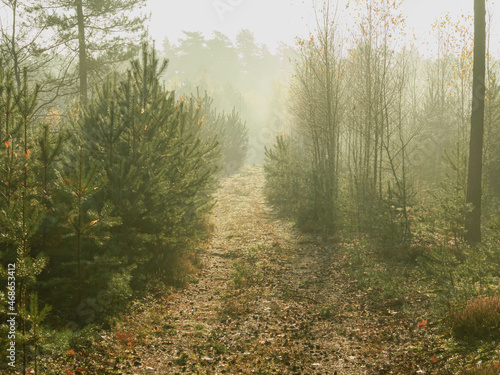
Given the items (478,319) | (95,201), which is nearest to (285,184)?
(95,201)

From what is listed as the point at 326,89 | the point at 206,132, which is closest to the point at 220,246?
the point at 326,89

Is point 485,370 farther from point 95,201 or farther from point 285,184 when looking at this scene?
point 285,184

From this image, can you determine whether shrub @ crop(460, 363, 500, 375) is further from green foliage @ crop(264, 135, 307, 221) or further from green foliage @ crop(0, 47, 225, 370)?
green foliage @ crop(264, 135, 307, 221)

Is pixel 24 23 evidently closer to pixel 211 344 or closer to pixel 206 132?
pixel 206 132

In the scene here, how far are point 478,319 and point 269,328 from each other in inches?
134

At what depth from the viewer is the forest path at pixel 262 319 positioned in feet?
18.0

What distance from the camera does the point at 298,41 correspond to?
1456 cm

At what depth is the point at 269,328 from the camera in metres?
6.72

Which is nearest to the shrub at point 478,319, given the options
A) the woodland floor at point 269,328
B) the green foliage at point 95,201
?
the woodland floor at point 269,328

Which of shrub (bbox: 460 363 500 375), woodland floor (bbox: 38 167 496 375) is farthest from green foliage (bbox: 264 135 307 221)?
shrub (bbox: 460 363 500 375)

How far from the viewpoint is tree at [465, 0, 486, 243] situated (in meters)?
9.38

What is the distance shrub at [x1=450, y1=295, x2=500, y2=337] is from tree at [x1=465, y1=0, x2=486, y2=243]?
4599 mm

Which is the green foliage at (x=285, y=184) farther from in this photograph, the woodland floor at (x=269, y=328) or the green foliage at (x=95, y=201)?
the green foliage at (x=95, y=201)

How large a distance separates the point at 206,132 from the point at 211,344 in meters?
19.7
